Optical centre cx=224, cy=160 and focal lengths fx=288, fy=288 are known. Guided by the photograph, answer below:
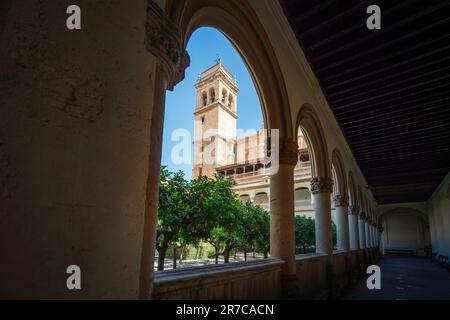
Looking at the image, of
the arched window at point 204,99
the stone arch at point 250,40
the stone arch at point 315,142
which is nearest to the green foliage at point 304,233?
the stone arch at point 315,142

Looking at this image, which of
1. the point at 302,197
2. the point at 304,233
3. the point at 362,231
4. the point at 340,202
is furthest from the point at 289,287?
the point at 302,197

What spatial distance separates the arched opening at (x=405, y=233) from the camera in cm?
2614

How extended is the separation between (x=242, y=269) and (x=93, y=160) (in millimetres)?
2057

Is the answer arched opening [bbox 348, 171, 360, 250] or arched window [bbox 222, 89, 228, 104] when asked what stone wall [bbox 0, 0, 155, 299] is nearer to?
arched opening [bbox 348, 171, 360, 250]

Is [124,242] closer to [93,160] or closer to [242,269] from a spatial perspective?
[93,160]

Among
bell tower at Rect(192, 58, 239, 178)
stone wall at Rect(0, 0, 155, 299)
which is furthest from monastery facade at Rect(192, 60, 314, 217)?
stone wall at Rect(0, 0, 155, 299)

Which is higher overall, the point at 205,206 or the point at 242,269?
the point at 205,206

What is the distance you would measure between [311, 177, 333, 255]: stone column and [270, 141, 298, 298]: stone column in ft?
8.23

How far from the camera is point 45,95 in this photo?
1.48 metres

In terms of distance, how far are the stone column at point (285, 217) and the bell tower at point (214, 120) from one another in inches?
1185

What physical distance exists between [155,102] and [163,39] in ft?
1.55

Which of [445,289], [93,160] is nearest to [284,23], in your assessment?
[93,160]

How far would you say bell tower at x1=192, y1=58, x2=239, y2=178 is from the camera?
35.2 m

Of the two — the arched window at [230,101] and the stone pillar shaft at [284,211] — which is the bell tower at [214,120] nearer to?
the arched window at [230,101]
